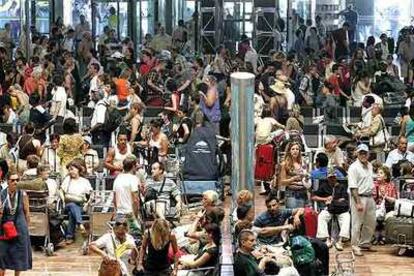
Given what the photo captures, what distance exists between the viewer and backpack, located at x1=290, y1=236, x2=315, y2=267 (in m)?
13.3

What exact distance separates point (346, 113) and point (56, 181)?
7.91 meters

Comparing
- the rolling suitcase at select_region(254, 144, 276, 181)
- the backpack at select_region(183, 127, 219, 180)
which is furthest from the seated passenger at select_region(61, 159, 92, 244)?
the rolling suitcase at select_region(254, 144, 276, 181)

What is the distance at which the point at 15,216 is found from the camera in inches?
552

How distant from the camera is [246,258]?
12.8 m

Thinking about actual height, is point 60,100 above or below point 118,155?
above

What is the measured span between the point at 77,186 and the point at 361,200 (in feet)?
12.0

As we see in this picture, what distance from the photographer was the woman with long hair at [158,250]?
1321cm

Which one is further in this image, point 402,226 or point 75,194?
point 75,194

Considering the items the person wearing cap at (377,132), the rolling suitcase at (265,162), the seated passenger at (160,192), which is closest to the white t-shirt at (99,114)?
the rolling suitcase at (265,162)

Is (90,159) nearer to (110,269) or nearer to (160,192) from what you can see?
(160,192)

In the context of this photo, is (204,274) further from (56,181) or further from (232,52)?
(232,52)

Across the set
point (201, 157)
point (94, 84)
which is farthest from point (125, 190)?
point (94, 84)

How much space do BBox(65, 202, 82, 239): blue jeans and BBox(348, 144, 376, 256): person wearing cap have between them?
11.5ft

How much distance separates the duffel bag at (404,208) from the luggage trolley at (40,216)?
439cm
